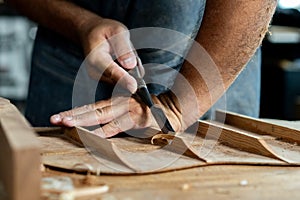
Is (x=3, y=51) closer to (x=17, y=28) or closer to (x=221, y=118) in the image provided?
(x=17, y=28)

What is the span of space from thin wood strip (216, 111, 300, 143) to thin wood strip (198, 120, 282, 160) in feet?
0.26

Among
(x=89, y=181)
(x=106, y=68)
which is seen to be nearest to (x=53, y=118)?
(x=106, y=68)

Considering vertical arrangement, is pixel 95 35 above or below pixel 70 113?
above

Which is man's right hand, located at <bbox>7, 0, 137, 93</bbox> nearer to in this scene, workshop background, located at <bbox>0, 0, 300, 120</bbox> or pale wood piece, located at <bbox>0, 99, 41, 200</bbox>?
pale wood piece, located at <bbox>0, 99, 41, 200</bbox>

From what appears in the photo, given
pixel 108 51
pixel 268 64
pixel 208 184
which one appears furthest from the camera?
pixel 268 64

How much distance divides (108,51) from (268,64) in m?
2.24

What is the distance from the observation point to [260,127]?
39.2 inches

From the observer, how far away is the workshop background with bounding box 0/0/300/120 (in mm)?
3035

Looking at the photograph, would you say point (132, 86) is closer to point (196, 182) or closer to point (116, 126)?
point (116, 126)

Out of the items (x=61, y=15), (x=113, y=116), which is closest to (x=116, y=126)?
(x=113, y=116)

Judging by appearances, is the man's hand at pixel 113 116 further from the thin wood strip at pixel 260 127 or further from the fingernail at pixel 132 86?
the thin wood strip at pixel 260 127

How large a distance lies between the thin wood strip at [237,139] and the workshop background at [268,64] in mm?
1633

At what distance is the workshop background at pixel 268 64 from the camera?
3.04 m

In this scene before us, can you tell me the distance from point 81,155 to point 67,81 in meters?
0.53
